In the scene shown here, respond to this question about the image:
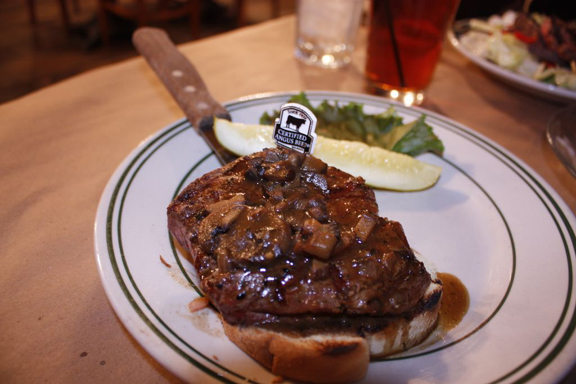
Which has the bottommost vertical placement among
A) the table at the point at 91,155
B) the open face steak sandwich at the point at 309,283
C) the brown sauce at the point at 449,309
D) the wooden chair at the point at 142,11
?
the wooden chair at the point at 142,11

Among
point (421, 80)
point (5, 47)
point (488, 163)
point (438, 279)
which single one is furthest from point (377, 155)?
point (5, 47)

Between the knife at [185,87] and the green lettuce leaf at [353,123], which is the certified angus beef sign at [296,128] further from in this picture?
the green lettuce leaf at [353,123]

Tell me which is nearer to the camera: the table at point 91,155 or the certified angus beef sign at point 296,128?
the table at point 91,155

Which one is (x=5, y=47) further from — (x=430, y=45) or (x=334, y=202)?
(x=334, y=202)

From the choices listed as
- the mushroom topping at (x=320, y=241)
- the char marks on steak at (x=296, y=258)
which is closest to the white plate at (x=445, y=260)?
the char marks on steak at (x=296, y=258)

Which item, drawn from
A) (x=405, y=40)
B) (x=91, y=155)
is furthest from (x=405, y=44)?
(x=91, y=155)

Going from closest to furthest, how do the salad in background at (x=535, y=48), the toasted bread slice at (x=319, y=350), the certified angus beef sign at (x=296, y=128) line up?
the toasted bread slice at (x=319, y=350)
the certified angus beef sign at (x=296, y=128)
the salad in background at (x=535, y=48)
